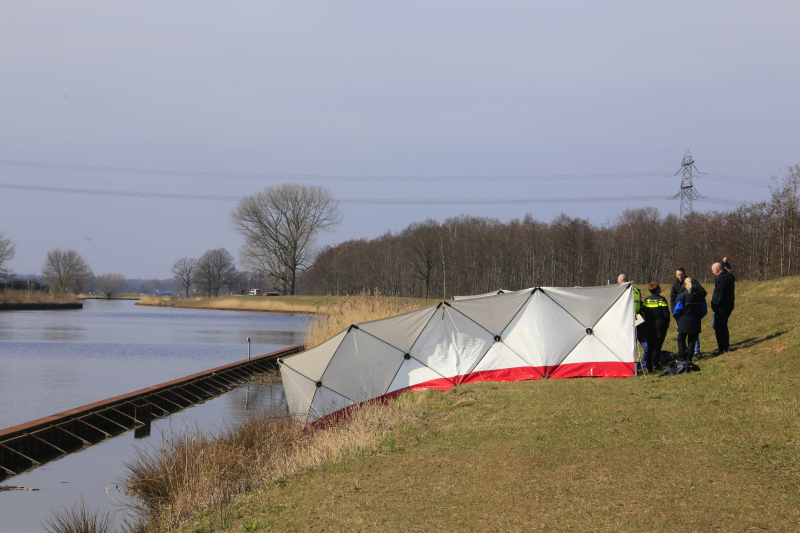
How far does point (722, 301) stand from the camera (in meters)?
13.6

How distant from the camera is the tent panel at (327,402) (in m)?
15.1

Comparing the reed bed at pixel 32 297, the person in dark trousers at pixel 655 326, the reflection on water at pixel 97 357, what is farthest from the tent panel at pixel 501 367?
the reed bed at pixel 32 297

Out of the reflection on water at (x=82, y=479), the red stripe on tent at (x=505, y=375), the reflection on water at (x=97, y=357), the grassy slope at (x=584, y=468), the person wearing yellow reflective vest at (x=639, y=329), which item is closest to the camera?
the grassy slope at (x=584, y=468)

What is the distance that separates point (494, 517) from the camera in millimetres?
5895

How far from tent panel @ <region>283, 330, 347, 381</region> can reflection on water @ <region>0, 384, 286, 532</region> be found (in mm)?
1469

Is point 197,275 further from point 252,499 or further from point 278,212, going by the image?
point 252,499

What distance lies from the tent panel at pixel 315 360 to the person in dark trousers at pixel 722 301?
8.46 meters

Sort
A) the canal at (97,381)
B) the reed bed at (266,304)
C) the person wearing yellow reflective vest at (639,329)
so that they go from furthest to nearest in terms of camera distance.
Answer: the reed bed at (266,304) < the person wearing yellow reflective vest at (639,329) < the canal at (97,381)

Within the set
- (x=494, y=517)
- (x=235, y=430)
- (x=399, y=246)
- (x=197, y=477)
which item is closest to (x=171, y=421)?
(x=235, y=430)

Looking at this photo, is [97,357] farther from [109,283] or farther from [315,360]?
[109,283]

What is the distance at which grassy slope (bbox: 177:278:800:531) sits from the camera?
5.82m

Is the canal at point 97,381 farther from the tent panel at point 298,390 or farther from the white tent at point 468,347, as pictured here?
the white tent at point 468,347

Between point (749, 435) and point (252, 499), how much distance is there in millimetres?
6265

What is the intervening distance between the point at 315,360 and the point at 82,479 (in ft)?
19.7
